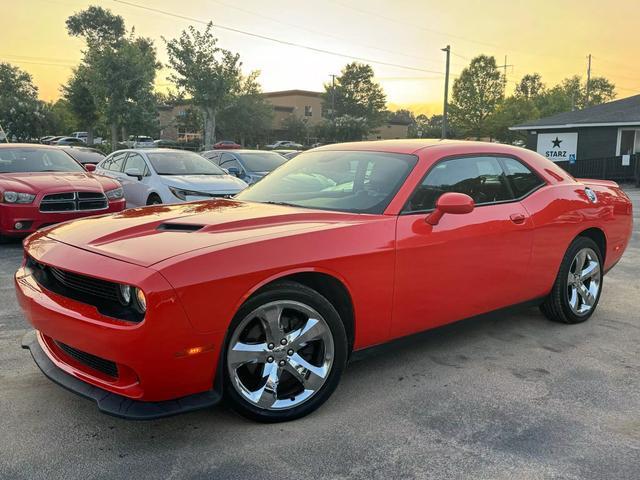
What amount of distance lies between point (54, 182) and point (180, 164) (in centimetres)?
283

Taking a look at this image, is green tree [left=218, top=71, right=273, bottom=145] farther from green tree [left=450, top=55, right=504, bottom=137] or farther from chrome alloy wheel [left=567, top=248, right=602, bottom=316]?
chrome alloy wheel [left=567, top=248, right=602, bottom=316]

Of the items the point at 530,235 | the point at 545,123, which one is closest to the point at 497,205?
the point at 530,235

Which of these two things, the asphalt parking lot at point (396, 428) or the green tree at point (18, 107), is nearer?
the asphalt parking lot at point (396, 428)

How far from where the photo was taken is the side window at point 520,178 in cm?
436

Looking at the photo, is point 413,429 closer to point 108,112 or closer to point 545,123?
point 545,123

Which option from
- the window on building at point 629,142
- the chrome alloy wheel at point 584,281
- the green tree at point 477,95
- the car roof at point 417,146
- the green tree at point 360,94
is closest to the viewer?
the car roof at point 417,146

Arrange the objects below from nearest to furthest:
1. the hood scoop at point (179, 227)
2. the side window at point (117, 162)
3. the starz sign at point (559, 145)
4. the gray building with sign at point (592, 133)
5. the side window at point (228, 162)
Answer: the hood scoop at point (179, 227)
the side window at point (117, 162)
the side window at point (228, 162)
the gray building with sign at point (592, 133)
the starz sign at point (559, 145)

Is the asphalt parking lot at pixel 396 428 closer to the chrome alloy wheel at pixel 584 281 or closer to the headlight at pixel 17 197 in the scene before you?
the chrome alloy wheel at pixel 584 281

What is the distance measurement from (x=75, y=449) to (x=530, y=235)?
3.27 metres

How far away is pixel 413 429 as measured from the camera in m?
2.96

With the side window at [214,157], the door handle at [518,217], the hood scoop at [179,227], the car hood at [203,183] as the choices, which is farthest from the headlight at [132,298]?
the side window at [214,157]

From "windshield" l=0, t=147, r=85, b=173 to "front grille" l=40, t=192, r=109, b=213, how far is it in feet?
4.09

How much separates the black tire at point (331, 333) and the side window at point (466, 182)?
95 centimetres

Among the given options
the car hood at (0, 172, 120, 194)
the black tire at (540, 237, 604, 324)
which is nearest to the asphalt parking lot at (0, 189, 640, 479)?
the black tire at (540, 237, 604, 324)
